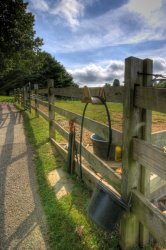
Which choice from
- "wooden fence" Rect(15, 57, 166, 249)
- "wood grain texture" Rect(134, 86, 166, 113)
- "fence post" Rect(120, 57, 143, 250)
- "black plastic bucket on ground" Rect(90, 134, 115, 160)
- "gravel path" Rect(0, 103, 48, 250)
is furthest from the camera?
"black plastic bucket on ground" Rect(90, 134, 115, 160)

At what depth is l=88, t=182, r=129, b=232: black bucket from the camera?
1.85 metres

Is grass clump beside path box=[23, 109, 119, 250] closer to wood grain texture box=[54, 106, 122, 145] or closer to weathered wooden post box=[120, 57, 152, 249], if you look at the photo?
weathered wooden post box=[120, 57, 152, 249]

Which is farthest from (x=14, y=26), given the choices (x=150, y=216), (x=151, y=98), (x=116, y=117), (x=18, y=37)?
(x=150, y=216)

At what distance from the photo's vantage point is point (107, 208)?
1860mm

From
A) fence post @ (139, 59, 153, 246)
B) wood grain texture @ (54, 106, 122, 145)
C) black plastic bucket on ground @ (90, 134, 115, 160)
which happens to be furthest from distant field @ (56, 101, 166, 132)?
fence post @ (139, 59, 153, 246)

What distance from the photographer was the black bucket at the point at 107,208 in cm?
185

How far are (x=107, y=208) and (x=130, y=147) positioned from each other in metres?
0.54

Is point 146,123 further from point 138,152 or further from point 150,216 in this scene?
point 150,216

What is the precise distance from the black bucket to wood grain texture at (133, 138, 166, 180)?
0.37m

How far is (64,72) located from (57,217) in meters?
35.0

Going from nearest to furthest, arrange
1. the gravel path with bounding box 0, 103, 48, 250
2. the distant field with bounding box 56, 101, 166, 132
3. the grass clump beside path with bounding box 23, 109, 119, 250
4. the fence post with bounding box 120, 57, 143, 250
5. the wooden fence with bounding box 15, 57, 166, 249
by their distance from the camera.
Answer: the wooden fence with bounding box 15, 57, 166, 249
the fence post with bounding box 120, 57, 143, 250
the grass clump beside path with bounding box 23, 109, 119, 250
the gravel path with bounding box 0, 103, 48, 250
the distant field with bounding box 56, 101, 166, 132

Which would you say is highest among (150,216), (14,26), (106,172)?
(14,26)

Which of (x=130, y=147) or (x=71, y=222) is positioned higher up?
(x=130, y=147)

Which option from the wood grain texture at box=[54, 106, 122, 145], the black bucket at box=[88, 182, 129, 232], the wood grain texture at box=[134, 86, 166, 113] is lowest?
the black bucket at box=[88, 182, 129, 232]
